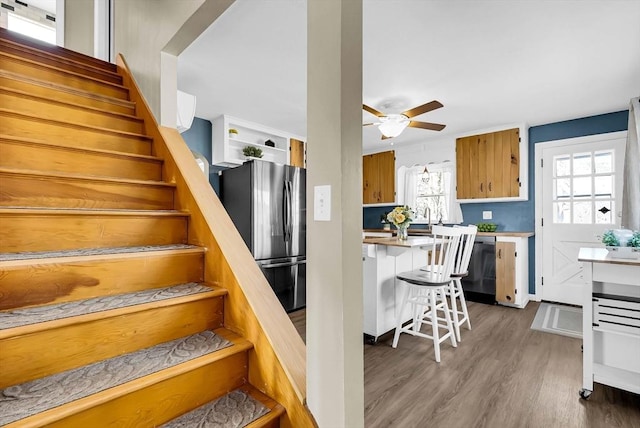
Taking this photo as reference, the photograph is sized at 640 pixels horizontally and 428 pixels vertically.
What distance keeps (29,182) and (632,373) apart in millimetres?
3578

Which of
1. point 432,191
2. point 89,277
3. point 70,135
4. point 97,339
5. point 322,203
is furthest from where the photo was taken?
point 432,191

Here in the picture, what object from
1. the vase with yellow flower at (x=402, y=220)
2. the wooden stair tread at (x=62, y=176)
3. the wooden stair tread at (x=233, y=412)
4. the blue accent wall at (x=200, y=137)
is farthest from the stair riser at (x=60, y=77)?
the vase with yellow flower at (x=402, y=220)

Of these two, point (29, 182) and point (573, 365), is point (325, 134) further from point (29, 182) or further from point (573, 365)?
point (573, 365)

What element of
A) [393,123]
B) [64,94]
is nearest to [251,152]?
[393,123]

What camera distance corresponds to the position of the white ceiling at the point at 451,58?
201cm

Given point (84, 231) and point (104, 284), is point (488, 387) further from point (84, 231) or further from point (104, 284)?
point (84, 231)

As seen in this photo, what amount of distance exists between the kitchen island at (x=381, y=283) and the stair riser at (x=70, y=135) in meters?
1.92

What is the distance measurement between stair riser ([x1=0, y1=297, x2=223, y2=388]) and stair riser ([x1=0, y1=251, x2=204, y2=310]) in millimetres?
233

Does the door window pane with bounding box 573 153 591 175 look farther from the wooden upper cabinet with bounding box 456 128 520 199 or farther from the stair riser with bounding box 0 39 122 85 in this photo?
the stair riser with bounding box 0 39 122 85

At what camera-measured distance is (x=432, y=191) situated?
5.31m

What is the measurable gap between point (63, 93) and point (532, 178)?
530cm

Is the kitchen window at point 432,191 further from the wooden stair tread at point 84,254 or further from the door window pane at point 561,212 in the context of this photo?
the wooden stair tread at point 84,254

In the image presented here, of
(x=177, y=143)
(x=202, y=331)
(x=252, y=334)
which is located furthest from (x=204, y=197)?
(x=252, y=334)

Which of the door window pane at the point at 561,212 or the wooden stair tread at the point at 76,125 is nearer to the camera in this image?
the wooden stair tread at the point at 76,125
